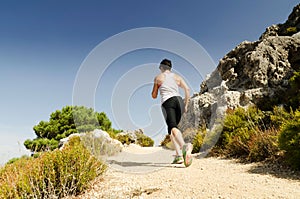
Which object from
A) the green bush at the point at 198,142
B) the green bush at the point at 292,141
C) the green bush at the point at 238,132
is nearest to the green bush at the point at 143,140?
the green bush at the point at 198,142

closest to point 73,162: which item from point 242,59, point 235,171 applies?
point 235,171

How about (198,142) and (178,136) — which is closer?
(178,136)

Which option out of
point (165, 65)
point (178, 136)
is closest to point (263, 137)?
point (178, 136)

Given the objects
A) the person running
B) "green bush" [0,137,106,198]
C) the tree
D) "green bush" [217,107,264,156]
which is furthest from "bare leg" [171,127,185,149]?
the tree

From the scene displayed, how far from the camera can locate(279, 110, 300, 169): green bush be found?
3.39 meters

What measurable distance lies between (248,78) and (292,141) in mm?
6450

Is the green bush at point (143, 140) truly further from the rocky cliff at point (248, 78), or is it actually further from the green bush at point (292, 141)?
the green bush at point (292, 141)

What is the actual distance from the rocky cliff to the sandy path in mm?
3419

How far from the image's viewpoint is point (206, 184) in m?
2.99

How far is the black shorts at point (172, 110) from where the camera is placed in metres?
4.58

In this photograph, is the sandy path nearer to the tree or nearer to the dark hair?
the dark hair

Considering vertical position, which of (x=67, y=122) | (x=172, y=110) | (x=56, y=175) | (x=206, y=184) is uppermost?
(x=67, y=122)

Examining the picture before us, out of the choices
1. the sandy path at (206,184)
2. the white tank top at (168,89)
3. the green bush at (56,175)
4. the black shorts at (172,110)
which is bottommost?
the sandy path at (206,184)

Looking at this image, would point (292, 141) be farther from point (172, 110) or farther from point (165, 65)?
point (165, 65)
